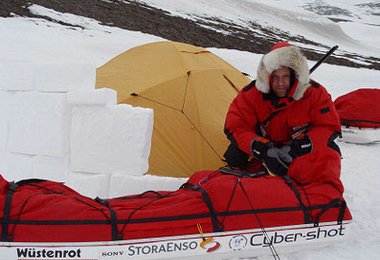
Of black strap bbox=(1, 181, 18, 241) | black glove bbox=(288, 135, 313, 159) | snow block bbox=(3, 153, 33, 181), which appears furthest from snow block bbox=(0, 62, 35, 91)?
black glove bbox=(288, 135, 313, 159)

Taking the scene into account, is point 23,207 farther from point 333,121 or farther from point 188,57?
point 188,57

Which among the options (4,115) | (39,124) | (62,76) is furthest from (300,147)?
(4,115)

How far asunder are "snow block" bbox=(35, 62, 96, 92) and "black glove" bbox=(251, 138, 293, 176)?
143 cm

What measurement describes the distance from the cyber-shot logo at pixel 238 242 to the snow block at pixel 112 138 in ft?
3.29

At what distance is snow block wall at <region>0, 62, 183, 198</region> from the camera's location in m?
3.26

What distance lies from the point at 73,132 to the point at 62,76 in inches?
17.8

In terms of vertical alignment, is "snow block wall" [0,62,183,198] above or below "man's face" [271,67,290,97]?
below

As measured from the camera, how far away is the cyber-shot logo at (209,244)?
8.46ft

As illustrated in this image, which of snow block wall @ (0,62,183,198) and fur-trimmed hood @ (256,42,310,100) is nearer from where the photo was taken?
snow block wall @ (0,62,183,198)

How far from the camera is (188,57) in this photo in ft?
15.1

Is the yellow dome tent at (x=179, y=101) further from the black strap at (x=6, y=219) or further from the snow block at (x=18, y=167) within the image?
the black strap at (x=6, y=219)

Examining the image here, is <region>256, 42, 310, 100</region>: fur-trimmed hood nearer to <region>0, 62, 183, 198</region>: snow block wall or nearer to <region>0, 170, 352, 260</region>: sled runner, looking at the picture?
<region>0, 170, 352, 260</region>: sled runner

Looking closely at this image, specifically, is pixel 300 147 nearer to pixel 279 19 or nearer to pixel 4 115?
pixel 4 115

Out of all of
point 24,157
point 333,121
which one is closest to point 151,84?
point 24,157
